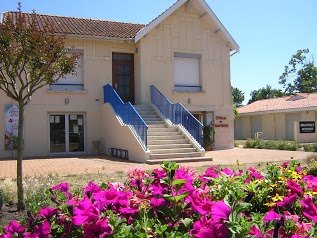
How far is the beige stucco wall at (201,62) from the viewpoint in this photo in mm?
18391

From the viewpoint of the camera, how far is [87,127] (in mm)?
17531

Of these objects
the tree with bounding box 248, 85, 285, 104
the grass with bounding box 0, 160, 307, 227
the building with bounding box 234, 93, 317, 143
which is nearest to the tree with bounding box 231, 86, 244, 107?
the tree with bounding box 248, 85, 285, 104

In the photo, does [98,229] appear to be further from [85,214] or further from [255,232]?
[255,232]

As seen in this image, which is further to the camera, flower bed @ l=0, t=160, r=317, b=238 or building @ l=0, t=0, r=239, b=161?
building @ l=0, t=0, r=239, b=161

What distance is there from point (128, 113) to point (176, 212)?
13.1 meters

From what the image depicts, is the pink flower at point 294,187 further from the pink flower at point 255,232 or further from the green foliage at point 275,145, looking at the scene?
the green foliage at point 275,145

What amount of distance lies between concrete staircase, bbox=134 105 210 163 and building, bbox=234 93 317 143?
41.6ft

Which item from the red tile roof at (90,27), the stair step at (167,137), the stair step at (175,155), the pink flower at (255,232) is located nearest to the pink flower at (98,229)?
the pink flower at (255,232)

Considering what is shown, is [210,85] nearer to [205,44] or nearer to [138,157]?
[205,44]

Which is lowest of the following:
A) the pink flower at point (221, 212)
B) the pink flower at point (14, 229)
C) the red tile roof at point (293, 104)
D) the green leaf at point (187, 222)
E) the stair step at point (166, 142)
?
the pink flower at point (14, 229)

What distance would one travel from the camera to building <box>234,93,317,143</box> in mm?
26062

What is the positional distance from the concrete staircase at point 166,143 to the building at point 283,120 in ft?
41.6

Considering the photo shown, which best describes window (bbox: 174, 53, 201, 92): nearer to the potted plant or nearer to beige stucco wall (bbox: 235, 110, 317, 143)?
the potted plant

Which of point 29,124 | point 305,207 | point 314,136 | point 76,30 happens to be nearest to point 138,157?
point 29,124
